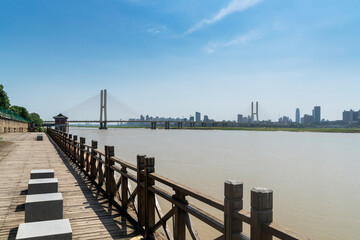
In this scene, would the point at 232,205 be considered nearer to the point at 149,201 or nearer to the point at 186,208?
the point at 186,208

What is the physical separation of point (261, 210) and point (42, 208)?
4.18m

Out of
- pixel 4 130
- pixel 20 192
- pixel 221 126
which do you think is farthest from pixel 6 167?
pixel 221 126

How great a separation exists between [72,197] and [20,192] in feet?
5.78

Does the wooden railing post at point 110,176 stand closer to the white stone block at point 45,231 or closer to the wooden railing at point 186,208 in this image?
the wooden railing at point 186,208

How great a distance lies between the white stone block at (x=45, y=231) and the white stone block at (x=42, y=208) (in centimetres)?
124

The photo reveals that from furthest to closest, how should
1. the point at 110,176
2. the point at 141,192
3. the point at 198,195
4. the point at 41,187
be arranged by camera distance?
the point at 110,176 < the point at 41,187 < the point at 141,192 < the point at 198,195

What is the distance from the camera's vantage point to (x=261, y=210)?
2.47m

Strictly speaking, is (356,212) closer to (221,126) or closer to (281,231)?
(281,231)

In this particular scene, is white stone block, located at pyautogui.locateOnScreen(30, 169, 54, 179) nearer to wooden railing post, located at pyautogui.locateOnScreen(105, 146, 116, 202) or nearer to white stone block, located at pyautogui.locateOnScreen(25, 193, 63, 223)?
wooden railing post, located at pyautogui.locateOnScreen(105, 146, 116, 202)

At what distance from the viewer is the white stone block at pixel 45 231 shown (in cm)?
359

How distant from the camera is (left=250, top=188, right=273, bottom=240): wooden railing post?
245 centimetres

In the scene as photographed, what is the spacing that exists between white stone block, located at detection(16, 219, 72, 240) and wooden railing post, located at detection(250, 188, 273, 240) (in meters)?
2.51

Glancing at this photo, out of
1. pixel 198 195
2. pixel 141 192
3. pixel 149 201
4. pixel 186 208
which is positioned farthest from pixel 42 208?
pixel 198 195

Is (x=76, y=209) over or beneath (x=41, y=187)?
beneath
